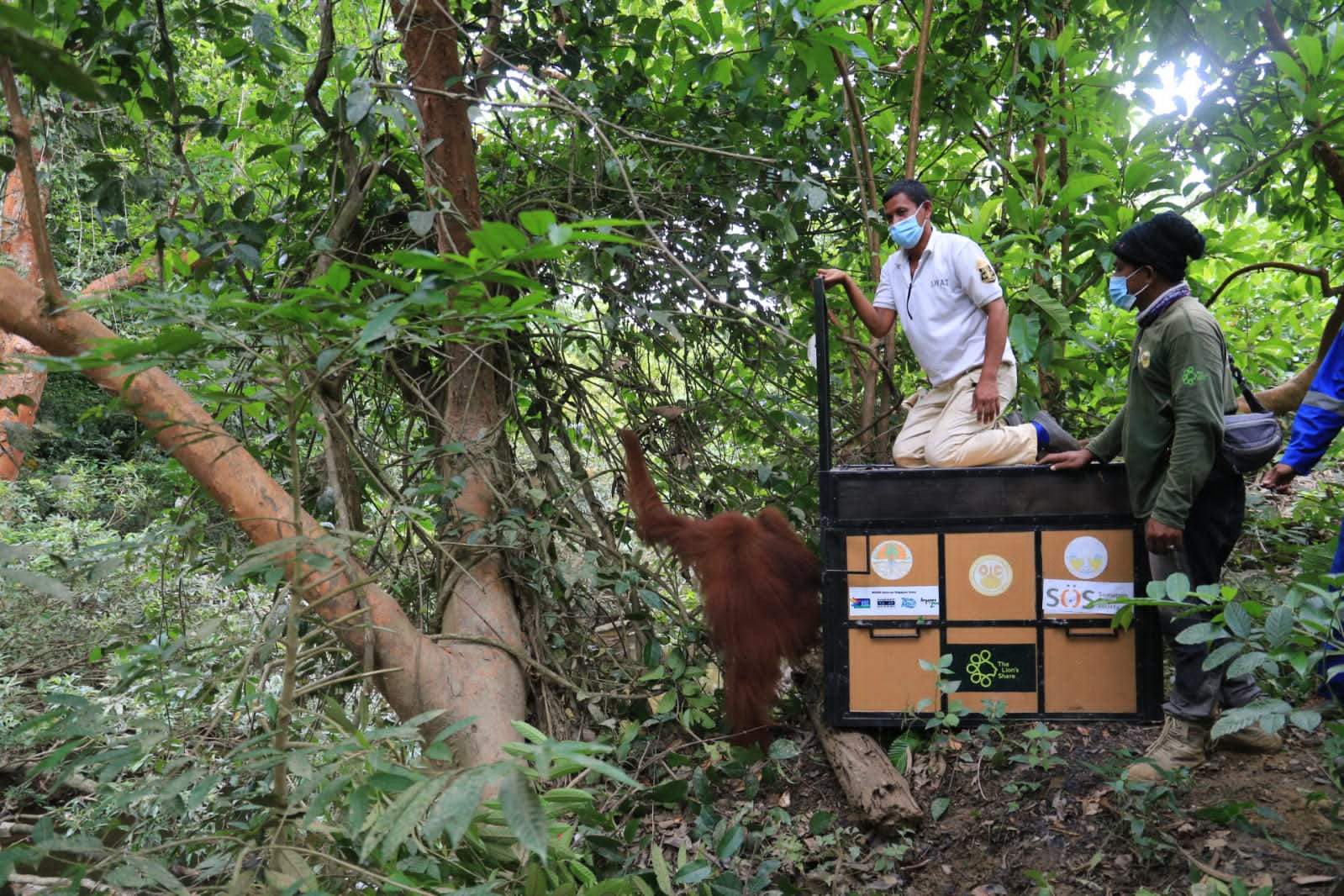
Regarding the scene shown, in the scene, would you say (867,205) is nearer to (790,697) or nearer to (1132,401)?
(1132,401)

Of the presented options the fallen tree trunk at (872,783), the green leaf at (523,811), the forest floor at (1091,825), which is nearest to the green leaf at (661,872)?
the forest floor at (1091,825)

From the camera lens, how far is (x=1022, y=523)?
10.7ft

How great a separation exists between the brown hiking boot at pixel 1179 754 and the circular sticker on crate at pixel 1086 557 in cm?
56

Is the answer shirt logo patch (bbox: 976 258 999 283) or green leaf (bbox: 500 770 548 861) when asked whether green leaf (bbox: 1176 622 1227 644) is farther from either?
green leaf (bbox: 500 770 548 861)

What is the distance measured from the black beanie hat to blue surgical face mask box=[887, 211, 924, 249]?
748 mm

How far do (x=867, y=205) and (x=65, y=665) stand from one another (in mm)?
3845

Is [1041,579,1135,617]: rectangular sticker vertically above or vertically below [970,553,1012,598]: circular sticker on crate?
below

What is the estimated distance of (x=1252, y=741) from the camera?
3.19 m

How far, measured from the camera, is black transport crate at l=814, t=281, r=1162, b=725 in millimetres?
3240

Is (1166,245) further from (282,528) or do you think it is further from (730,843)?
(282,528)

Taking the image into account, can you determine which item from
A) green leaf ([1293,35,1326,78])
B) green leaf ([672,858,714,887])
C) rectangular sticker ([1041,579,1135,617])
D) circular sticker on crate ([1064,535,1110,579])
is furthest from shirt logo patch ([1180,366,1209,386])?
green leaf ([672,858,714,887])

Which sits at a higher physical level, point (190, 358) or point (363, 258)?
point (363, 258)

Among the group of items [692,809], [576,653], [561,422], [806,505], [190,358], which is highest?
[190,358]

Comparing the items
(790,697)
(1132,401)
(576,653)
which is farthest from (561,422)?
(1132,401)
